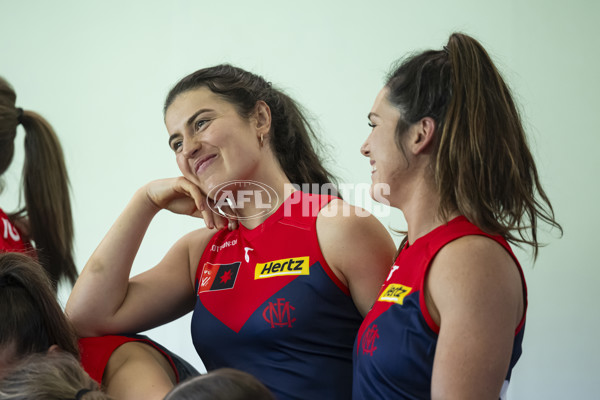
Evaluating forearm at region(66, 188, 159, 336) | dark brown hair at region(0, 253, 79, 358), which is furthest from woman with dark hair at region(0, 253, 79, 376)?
forearm at region(66, 188, 159, 336)

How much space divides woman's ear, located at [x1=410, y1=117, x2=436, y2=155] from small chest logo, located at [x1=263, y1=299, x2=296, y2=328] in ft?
1.21

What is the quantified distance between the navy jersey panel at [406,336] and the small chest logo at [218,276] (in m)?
0.36

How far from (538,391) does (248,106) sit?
46.8 inches

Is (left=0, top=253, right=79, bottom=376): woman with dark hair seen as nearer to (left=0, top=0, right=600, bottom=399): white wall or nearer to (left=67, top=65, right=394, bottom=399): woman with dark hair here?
(left=67, top=65, right=394, bottom=399): woman with dark hair

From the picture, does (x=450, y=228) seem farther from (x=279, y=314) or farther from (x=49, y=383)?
(x=49, y=383)

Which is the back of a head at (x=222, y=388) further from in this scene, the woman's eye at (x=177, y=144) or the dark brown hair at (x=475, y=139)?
the woman's eye at (x=177, y=144)

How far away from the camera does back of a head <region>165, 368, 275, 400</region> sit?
0.72 m

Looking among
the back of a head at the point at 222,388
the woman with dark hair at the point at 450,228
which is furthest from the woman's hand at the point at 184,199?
the back of a head at the point at 222,388

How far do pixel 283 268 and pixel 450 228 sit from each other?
0.37 metres

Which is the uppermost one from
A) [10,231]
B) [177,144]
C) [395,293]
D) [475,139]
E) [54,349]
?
[475,139]

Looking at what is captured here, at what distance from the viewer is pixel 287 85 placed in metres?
2.41

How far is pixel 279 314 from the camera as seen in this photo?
4.04 ft

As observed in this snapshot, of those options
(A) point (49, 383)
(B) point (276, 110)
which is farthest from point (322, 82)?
(A) point (49, 383)

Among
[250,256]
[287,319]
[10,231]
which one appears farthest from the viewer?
[10,231]
